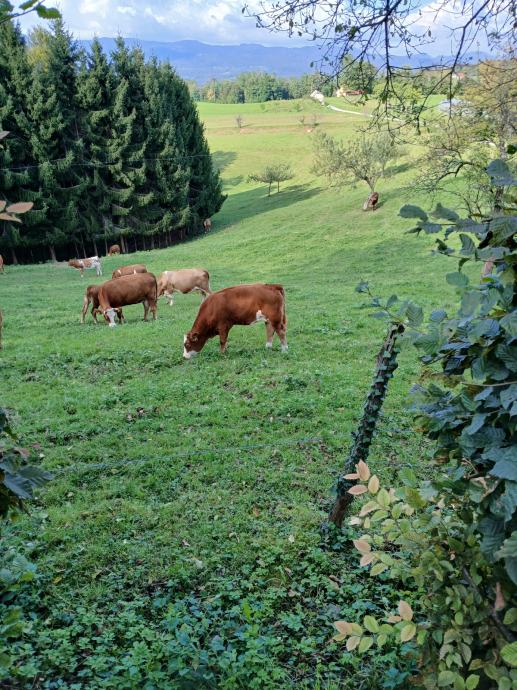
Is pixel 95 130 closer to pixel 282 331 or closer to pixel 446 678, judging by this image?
pixel 282 331

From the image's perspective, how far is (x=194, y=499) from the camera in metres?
5.66

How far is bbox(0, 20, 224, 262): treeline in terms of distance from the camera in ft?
114

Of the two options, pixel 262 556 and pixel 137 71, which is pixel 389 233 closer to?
pixel 137 71

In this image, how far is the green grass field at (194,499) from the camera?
3.47 m

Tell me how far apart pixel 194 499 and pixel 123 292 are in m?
10.8

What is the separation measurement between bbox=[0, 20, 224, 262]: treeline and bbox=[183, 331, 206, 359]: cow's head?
26.9 m

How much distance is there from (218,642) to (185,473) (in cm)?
291

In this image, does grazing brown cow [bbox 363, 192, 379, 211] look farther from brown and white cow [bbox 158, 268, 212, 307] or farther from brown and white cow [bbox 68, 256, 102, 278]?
brown and white cow [bbox 158, 268, 212, 307]

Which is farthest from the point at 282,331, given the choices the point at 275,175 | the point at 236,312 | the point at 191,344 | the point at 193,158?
the point at 275,175

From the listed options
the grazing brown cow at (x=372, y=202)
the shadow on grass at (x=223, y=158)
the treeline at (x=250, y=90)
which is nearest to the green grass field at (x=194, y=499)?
the grazing brown cow at (x=372, y=202)

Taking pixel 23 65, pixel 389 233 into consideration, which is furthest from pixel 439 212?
pixel 23 65

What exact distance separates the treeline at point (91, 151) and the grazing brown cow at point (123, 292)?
21.3 metres

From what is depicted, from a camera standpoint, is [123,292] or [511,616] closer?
[511,616]

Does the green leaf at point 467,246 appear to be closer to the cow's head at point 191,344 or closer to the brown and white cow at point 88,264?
the cow's head at point 191,344
